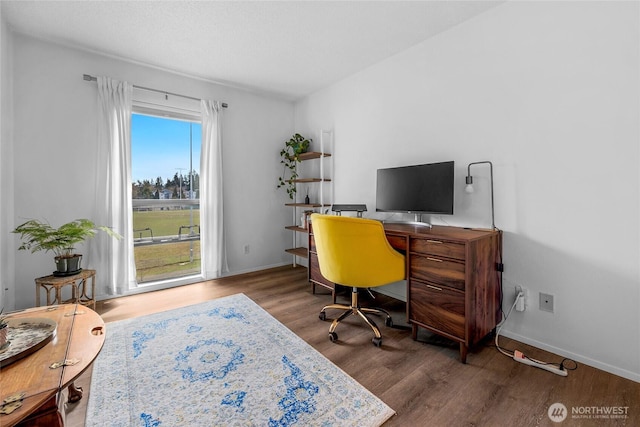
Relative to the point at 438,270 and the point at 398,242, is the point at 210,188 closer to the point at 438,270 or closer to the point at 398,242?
the point at 398,242

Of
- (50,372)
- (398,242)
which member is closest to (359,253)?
(398,242)

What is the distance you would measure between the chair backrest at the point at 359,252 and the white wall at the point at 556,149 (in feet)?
2.70

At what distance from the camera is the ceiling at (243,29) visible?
211 centimetres

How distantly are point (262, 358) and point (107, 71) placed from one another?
3187mm

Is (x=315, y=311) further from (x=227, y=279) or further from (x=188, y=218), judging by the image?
(x=188, y=218)

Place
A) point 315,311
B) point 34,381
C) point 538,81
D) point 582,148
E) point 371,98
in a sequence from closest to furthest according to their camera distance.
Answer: point 34,381 < point 582,148 < point 538,81 < point 315,311 < point 371,98

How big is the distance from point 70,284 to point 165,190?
1.31m

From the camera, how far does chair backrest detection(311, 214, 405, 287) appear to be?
6.34 ft

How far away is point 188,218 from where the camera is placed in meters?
3.60

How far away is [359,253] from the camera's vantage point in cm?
197

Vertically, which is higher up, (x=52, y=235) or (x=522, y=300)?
(x=52, y=235)

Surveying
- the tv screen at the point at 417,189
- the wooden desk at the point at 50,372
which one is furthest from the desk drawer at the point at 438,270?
the wooden desk at the point at 50,372

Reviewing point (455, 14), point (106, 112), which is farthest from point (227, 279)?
point (455, 14)

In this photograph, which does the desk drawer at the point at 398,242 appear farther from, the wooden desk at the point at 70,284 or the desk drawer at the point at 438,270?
the wooden desk at the point at 70,284
